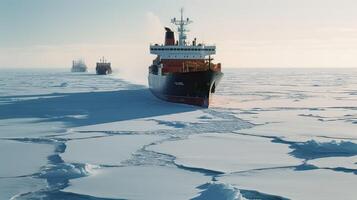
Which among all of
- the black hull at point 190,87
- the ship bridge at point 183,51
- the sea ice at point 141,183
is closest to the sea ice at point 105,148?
the sea ice at point 141,183

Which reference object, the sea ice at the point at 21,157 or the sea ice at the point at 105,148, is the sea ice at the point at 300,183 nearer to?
the sea ice at the point at 105,148

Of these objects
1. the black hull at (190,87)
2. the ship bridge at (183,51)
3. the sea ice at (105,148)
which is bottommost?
the sea ice at (105,148)

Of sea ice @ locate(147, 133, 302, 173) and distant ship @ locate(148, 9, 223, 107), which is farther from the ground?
distant ship @ locate(148, 9, 223, 107)

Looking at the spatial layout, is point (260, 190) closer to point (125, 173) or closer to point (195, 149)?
point (125, 173)

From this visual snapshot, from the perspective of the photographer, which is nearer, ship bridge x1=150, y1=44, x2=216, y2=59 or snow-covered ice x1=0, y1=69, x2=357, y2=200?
snow-covered ice x1=0, y1=69, x2=357, y2=200

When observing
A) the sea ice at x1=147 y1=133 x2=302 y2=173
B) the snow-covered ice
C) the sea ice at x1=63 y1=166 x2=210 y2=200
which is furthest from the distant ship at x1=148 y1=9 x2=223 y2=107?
the sea ice at x1=63 y1=166 x2=210 y2=200

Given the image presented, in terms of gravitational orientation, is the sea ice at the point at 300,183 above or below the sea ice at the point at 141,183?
above

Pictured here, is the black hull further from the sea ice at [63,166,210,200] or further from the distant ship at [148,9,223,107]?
the sea ice at [63,166,210,200]

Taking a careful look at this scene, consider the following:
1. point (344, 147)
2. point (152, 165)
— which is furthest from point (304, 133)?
point (152, 165)
